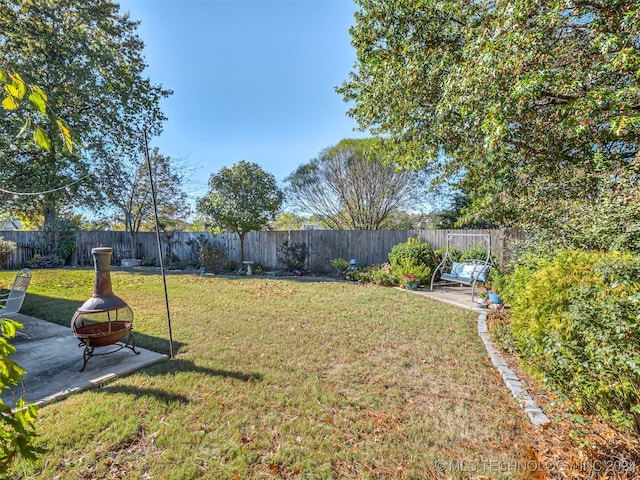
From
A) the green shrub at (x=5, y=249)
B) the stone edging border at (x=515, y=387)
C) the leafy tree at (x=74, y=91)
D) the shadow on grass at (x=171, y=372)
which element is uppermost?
the leafy tree at (x=74, y=91)

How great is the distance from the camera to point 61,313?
16.9ft

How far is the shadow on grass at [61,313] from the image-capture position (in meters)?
3.80

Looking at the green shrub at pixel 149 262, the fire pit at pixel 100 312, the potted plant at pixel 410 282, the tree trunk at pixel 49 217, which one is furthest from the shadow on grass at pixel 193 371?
the tree trunk at pixel 49 217

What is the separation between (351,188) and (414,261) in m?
6.65

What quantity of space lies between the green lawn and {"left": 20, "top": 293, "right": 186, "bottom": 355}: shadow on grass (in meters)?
0.05

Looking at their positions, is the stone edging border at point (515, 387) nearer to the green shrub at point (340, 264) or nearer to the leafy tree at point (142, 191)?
the green shrub at point (340, 264)

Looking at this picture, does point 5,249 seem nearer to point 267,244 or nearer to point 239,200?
point 239,200

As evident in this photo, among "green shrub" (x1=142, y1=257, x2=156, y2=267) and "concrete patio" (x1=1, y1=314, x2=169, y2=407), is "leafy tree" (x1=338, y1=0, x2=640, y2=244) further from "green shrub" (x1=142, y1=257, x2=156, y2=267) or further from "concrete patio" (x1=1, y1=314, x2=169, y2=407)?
"green shrub" (x1=142, y1=257, x2=156, y2=267)

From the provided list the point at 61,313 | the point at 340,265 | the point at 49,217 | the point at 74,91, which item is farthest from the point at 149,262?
the point at 340,265

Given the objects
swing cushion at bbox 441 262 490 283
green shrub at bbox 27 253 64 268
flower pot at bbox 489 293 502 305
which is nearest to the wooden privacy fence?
green shrub at bbox 27 253 64 268

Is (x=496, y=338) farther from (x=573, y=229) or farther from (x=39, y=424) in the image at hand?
(x=39, y=424)

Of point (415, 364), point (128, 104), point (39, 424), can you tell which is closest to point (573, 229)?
point (415, 364)

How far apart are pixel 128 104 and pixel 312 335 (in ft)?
43.7

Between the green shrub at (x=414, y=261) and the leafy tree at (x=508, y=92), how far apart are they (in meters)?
2.96
